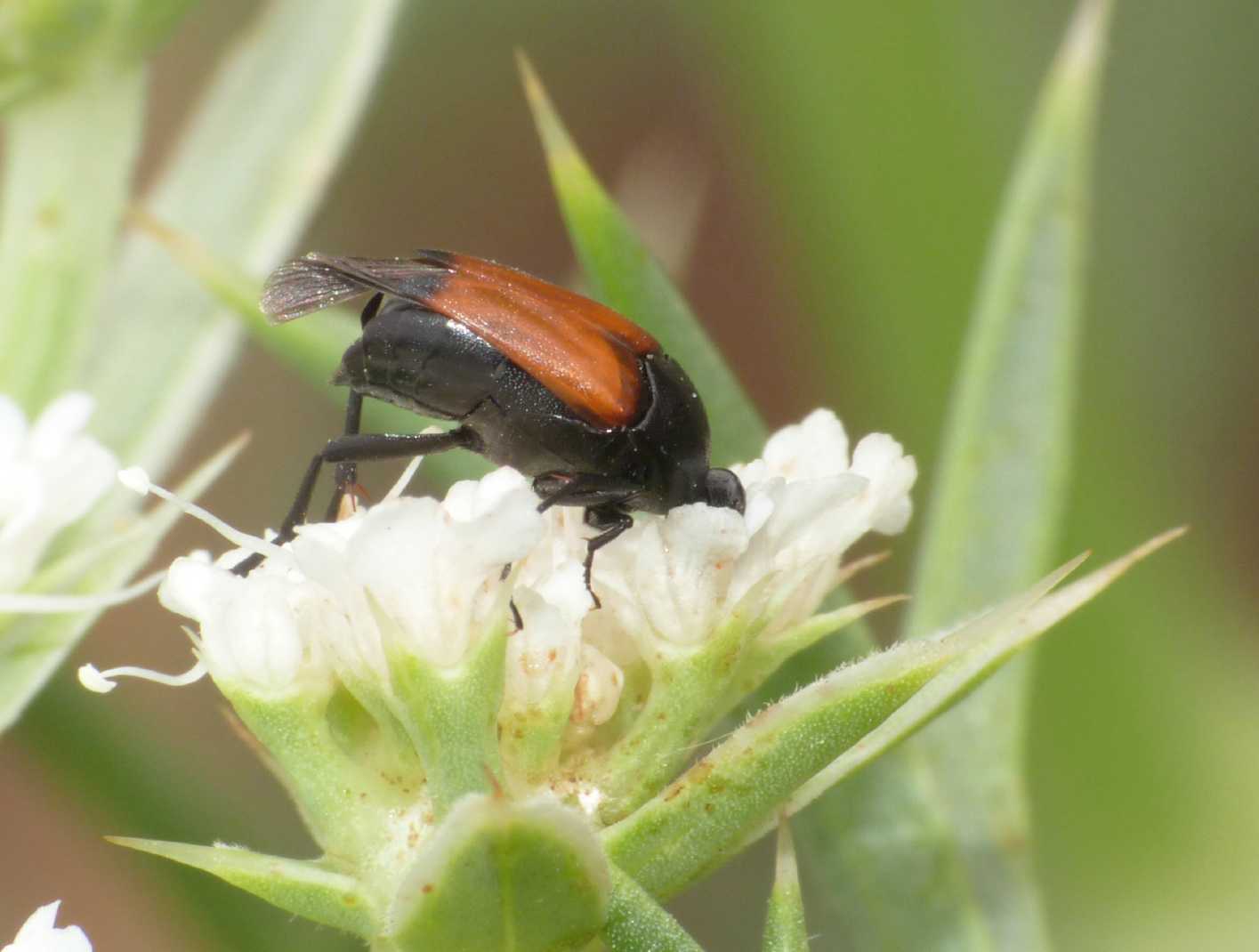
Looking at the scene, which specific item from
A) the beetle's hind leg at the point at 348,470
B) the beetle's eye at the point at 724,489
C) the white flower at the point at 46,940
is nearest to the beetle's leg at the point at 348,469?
the beetle's hind leg at the point at 348,470

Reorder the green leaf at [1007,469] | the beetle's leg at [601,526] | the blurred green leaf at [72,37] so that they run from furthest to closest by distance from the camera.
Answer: the blurred green leaf at [72,37] → the green leaf at [1007,469] → the beetle's leg at [601,526]

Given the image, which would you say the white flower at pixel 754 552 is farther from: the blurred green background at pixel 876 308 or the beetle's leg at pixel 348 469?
the blurred green background at pixel 876 308

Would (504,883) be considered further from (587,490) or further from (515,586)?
(587,490)

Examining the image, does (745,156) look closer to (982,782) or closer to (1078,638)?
(1078,638)

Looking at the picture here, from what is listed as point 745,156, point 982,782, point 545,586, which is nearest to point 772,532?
point 545,586

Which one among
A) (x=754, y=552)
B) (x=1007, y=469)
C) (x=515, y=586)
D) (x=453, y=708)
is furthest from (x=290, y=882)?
(x=1007, y=469)

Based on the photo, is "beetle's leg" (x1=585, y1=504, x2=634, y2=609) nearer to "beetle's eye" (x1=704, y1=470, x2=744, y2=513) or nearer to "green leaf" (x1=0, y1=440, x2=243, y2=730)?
"beetle's eye" (x1=704, y1=470, x2=744, y2=513)
